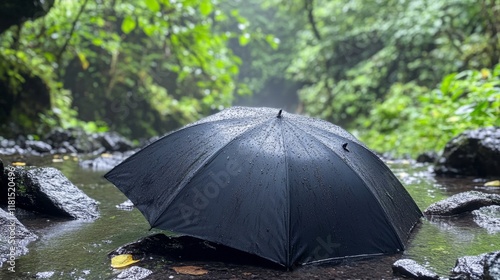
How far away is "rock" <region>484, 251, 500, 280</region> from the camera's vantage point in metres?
1.87

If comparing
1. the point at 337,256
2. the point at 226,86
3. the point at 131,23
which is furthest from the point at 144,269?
the point at 226,86

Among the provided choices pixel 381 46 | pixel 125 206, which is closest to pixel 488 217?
pixel 125 206

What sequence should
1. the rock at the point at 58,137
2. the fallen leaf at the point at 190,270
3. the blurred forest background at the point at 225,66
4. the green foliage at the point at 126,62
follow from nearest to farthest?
the fallen leaf at the point at 190,270 → the blurred forest background at the point at 225,66 → the green foliage at the point at 126,62 → the rock at the point at 58,137

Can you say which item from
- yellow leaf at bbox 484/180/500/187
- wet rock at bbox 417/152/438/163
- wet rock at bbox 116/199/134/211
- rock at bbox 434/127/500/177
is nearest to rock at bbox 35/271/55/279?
wet rock at bbox 116/199/134/211

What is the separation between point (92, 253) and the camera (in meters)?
2.63

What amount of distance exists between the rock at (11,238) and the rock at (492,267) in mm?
2540

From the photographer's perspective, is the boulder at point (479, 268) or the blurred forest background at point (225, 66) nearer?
the boulder at point (479, 268)

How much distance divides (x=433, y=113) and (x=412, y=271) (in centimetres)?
825

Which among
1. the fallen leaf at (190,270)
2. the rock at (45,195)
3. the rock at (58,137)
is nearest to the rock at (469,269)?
the fallen leaf at (190,270)

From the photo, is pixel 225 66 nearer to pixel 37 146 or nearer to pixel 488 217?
pixel 37 146

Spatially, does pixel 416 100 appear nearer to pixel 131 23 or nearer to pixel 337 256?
pixel 131 23

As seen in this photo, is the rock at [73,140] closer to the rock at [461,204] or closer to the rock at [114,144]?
the rock at [114,144]

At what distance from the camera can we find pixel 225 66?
9.23 meters

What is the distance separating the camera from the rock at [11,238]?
242 cm
